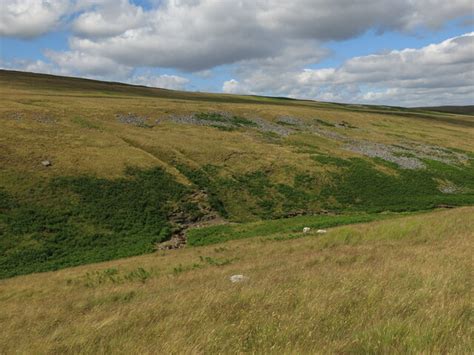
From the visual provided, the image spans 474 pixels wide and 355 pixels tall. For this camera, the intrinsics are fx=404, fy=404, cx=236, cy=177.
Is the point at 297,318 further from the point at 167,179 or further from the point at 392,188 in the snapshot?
the point at 392,188

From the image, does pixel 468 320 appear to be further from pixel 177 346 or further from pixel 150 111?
pixel 150 111

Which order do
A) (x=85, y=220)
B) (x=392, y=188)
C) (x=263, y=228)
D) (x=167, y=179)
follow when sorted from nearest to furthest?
(x=85, y=220), (x=263, y=228), (x=167, y=179), (x=392, y=188)

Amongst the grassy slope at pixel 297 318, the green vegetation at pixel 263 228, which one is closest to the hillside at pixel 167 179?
the green vegetation at pixel 263 228

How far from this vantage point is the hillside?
107 ft

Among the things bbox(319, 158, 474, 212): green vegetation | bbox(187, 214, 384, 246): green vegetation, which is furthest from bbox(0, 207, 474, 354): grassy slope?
bbox(319, 158, 474, 212): green vegetation

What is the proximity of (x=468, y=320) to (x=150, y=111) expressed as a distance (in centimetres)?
7119

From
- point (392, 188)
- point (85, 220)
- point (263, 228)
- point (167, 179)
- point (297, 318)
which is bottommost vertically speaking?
point (263, 228)

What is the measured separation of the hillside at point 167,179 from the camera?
32656mm

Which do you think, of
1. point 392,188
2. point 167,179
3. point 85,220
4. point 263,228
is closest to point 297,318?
point 263,228

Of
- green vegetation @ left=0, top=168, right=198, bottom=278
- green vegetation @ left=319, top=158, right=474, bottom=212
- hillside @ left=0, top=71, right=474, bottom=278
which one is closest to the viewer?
green vegetation @ left=0, top=168, right=198, bottom=278

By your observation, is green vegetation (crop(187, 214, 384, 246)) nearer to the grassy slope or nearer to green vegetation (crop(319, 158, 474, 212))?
green vegetation (crop(319, 158, 474, 212))

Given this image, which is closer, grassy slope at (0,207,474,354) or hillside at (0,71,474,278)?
grassy slope at (0,207,474,354)

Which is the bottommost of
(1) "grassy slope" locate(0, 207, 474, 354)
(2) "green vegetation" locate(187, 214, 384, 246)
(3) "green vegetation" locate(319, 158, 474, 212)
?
(2) "green vegetation" locate(187, 214, 384, 246)

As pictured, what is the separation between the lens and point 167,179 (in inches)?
1722
